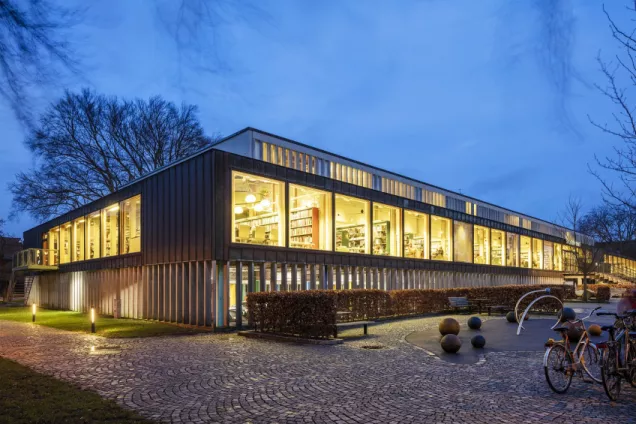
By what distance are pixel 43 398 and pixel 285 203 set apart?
13097 millimetres

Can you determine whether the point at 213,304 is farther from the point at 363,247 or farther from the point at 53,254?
the point at 53,254

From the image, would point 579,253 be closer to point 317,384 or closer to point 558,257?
point 558,257

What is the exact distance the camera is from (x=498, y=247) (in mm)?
37375

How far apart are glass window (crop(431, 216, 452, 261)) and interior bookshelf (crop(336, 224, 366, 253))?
7.44m

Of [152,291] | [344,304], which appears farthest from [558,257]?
[152,291]

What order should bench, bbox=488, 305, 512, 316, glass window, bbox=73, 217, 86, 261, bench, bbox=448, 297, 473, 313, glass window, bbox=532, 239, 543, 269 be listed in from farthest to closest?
glass window, bbox=532, 239, 543, 269 → glass window, bbox=73, 217, 86, 261 → bench, bbox=448, 297, 473, 313 → bench, bbox=488, 305, 512, 316

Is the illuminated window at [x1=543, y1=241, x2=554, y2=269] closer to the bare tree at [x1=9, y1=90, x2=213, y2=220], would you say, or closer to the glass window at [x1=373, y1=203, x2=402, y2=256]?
the glass window at [x1=373, y1=203, x2=402, y2=256]

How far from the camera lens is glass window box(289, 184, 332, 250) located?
20938 millimetres

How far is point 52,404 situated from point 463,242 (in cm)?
2885

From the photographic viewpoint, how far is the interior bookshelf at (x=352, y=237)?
76.1 feet

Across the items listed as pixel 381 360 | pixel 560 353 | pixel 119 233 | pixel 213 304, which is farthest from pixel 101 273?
pixel 560 353

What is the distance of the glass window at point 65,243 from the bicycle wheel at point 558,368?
1212 inches

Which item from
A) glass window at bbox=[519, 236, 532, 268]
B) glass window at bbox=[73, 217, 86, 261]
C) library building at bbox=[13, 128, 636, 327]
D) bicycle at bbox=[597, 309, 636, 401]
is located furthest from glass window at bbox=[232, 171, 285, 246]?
glass window at bbox=[519, 236, 532, 268]

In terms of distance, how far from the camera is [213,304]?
16.4 metres
